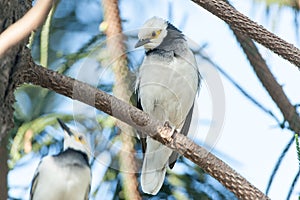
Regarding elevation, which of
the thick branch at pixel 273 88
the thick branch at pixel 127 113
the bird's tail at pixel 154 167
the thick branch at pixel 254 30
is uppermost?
the thick branch at pixel 254 30

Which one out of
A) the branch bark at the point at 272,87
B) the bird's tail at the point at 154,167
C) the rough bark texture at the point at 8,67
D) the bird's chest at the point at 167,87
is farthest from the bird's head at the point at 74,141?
the rough bark texture at the point at 8,67

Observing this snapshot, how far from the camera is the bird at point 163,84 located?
149 cm

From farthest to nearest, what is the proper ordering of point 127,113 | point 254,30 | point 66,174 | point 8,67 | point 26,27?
point 66,174 → point 254,30 → point 127,113 → point 8,67 → point 26,27

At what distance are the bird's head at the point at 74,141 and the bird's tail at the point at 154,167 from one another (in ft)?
0.49

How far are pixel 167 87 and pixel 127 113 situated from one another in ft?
2.00

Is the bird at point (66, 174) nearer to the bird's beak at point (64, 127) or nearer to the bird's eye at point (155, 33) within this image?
the bird's beak at point (64, 127)

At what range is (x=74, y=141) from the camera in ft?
4.36

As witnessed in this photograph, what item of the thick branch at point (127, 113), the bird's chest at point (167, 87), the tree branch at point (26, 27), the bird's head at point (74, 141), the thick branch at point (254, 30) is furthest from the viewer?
the bird's chest at point (167, 87)

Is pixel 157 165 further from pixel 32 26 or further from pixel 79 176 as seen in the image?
pixel 32 26

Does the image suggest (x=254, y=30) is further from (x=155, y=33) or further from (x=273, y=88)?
(x=155, y=33)

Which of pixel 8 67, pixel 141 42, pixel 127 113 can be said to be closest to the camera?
pixel 8 67

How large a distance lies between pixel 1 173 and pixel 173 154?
0.57 meters

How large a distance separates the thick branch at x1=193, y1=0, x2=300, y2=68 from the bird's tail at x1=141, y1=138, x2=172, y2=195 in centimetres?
38

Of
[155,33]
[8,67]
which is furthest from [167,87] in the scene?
[8,67]
